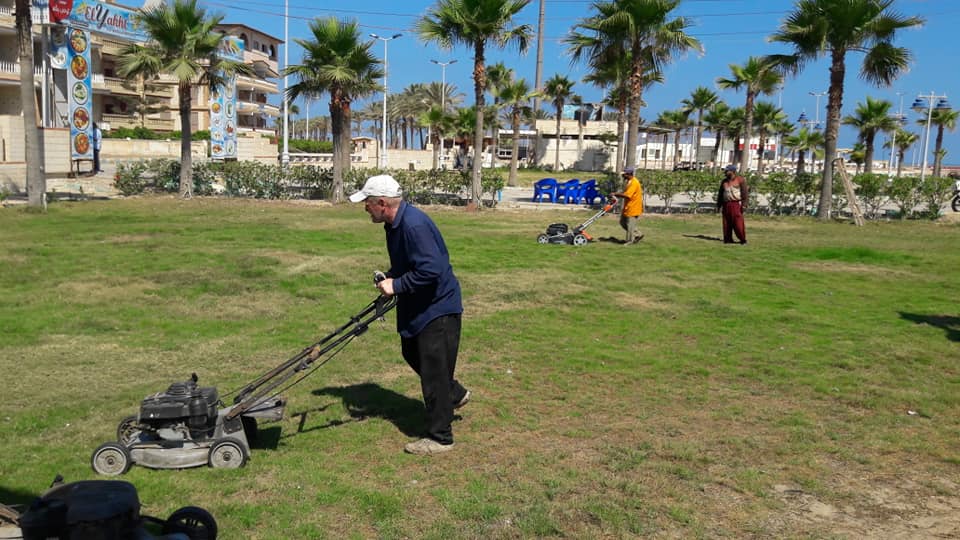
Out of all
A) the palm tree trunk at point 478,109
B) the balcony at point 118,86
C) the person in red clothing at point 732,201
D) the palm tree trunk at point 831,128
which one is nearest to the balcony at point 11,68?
the balcony at point 118,86

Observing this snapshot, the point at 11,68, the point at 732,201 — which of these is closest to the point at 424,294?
the point at 732,201

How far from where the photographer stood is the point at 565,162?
258ft

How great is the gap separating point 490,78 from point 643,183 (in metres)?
25.2

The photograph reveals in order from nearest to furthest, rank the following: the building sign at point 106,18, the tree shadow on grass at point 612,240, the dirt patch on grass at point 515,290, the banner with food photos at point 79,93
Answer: the dirt patch on grass at point 515,290 < the tree shadow on grass at point 612,240 < the banner with food photos at point 79,93 < the building sign at point 106,18

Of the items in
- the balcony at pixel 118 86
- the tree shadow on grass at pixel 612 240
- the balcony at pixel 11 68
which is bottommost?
the tree shadow on grass at pixel 612 240

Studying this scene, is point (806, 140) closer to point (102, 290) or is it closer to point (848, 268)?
point (848, 268)

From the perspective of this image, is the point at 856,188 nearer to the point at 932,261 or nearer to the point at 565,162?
the point at 932,261

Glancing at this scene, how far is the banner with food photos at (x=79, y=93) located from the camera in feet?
93.7

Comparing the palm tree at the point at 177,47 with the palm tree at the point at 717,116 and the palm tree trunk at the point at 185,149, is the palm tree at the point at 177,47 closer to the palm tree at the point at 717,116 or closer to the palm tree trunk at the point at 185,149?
the palm tree trunk at the point at 185,149

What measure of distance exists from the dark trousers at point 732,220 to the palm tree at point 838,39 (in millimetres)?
8064

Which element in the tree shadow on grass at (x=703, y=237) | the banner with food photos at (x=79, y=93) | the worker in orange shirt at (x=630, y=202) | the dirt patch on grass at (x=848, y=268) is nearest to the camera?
the dirt patch on grass at (x=848, y=268)

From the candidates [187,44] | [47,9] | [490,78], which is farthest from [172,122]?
[187,44]

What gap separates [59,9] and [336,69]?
1158 centimetres

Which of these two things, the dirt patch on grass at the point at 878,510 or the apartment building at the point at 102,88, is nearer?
the dirt patch on grass at the point at 878,510
